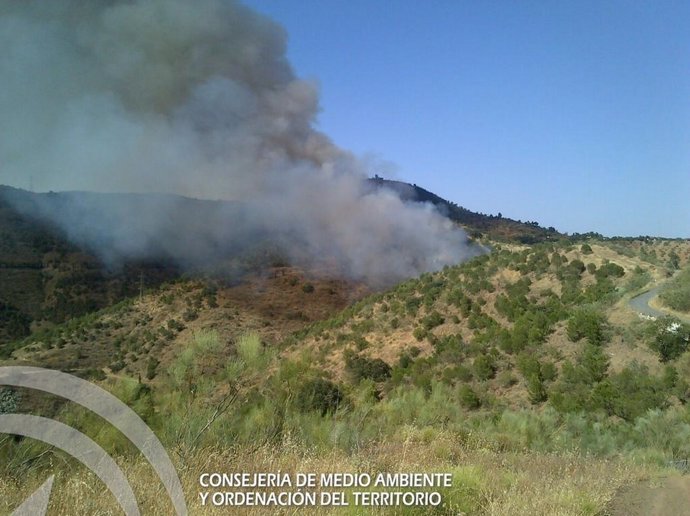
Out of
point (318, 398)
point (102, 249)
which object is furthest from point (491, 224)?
point (318, 398)

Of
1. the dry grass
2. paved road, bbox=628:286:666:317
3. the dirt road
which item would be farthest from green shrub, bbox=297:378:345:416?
paved road, bbox=628:286:666:317

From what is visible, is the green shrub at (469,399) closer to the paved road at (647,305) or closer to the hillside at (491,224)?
the paved road at (647,305)

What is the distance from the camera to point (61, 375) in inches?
197

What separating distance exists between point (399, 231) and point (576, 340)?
85.7 feet

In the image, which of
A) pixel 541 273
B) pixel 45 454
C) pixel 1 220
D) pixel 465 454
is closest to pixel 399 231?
pixel 541 273

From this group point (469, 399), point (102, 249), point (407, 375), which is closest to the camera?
point (469, 399)

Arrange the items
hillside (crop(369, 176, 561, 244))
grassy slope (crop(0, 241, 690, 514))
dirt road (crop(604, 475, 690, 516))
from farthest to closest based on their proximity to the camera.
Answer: hillside (crop(369, 176, 561, 244)) → grassy slope (crop(0, 241, 690, 514)) → dirt road (crop(604, 475, 690, 516))

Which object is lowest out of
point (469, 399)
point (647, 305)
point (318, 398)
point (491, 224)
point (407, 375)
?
point (407, 375)

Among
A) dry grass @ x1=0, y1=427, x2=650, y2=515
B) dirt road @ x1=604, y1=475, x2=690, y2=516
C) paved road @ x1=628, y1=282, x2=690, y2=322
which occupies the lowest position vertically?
dirt road @ x1=604, y1=475, x2=690, y2=516

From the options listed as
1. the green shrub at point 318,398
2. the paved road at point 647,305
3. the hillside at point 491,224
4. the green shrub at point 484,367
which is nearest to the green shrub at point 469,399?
the green shrub at point 484,367

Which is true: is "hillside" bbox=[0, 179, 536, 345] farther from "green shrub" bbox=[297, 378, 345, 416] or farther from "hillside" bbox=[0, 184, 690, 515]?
"green shrub" bbox=[297, 378, 345, 416]

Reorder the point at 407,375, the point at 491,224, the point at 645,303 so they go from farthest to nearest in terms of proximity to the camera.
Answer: the point at 491,224 < the point at 407,375 < the point at 645,303

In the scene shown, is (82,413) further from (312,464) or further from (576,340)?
(576,340)

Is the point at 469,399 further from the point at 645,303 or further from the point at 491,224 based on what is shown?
the point at 491,224
